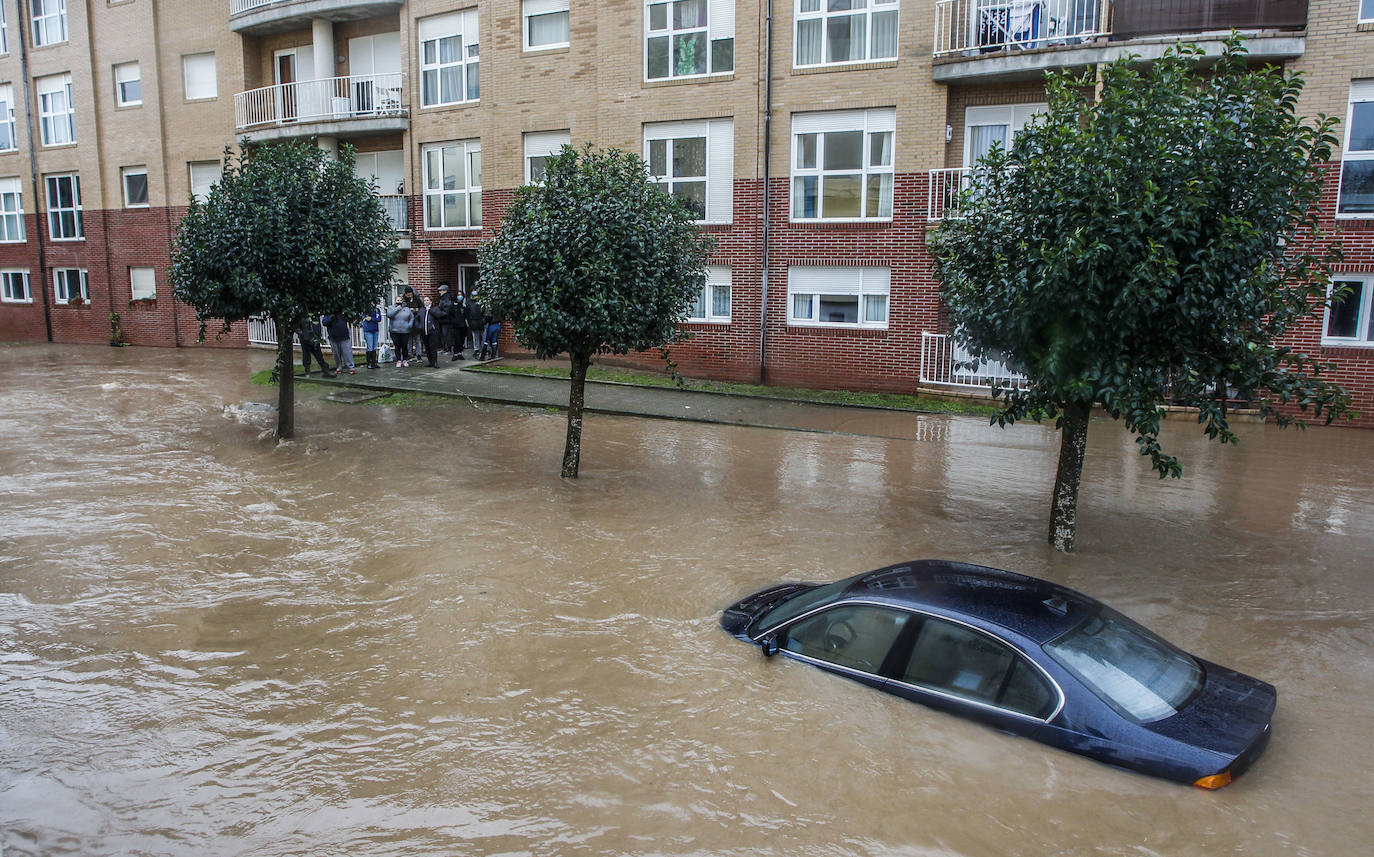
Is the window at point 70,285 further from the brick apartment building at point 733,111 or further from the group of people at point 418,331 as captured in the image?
the group of people at point 418,331

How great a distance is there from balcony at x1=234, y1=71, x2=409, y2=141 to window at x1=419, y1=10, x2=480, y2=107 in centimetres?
81

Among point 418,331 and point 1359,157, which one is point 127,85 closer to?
point 418,331

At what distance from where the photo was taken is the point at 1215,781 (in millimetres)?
4773

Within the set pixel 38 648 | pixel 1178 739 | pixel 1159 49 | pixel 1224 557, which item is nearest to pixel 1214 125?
pixel 1224 557

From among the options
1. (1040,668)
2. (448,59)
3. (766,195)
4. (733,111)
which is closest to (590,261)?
(1040,668)

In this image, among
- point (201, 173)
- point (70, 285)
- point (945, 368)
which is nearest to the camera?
point (945, 368)

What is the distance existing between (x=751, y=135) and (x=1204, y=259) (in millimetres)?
12575

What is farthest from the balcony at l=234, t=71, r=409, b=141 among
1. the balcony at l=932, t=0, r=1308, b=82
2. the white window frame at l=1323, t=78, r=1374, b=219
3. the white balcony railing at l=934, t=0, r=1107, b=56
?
the white window frame at l=1323, t=78, r=1374, b=219

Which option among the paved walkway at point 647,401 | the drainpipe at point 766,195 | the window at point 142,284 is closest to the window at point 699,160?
the drainpipe at point 766,195

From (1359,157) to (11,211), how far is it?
37381mm

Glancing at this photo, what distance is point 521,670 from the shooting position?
680 cm

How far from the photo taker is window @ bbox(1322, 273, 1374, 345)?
16.0 m

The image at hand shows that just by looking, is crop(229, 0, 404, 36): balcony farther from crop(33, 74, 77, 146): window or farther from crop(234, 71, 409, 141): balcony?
crop(33, 74, 77, 146): window

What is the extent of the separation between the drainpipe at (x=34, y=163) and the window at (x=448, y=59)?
52.1 feet
